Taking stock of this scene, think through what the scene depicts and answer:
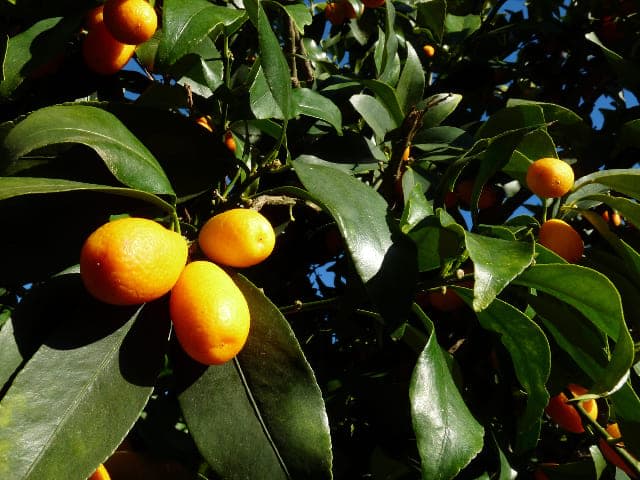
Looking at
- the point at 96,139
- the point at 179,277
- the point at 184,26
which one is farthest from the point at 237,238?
the point at 184,26

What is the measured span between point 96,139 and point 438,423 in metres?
0.54

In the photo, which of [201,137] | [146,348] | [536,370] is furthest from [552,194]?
[146,348]

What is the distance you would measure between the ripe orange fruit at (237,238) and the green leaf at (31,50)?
0.45 meters

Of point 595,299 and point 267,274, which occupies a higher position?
point 595,299

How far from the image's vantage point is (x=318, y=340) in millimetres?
1491

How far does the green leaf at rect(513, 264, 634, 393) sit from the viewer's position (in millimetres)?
738

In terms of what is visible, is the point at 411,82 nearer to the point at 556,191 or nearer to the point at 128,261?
the point at 556,191

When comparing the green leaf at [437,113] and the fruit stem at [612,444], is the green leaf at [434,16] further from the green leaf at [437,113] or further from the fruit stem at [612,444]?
the fruit stem at [612,444]

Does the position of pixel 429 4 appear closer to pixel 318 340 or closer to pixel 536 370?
pixel 318 340

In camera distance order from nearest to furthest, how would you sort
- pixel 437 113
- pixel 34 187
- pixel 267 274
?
pixel 34 187
pixel 267 274
pixel 437 113

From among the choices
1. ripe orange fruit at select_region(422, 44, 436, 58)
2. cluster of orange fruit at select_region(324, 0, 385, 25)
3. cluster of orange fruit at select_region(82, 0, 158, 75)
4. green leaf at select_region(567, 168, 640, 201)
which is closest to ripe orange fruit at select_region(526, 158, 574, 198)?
green leaf at select_region(567, 168, 640, 201)

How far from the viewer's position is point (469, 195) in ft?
4.46

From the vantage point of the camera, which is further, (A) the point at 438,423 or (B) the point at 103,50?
(B) the point at 103,50

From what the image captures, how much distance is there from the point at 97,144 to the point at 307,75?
834mm
